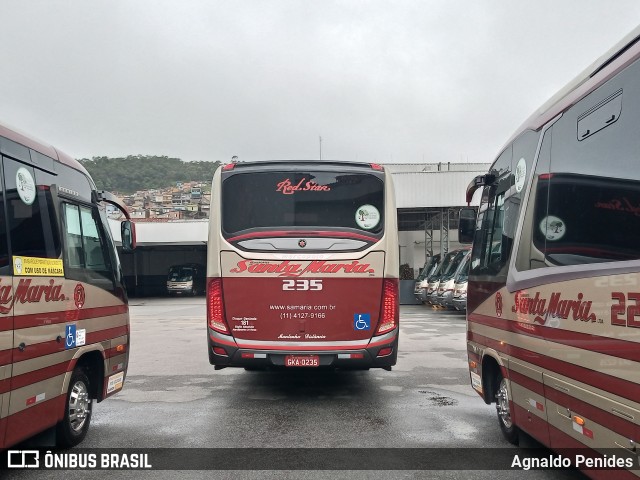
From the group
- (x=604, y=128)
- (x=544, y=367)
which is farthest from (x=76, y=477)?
(x=604, y=128)

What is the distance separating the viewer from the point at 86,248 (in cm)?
570

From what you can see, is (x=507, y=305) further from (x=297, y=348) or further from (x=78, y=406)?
(x=78, y=406)

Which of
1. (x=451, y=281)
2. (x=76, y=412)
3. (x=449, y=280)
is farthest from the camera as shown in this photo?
(x=449, y=280)

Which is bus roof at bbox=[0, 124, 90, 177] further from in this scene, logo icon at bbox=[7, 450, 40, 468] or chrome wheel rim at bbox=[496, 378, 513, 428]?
chrome wheel rim at bbox=[496, 378, 513, 428]

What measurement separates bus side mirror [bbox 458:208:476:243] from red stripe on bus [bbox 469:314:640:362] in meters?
1.92

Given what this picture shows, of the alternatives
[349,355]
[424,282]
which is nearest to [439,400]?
[349,355]

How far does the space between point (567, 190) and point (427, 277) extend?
Answer: 21.7 metres

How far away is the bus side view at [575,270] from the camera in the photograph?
3.07 metres

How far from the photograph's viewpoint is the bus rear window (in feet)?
23.0

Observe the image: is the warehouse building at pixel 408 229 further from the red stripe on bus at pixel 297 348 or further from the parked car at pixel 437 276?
the red stripe on bus at pixel 297 348

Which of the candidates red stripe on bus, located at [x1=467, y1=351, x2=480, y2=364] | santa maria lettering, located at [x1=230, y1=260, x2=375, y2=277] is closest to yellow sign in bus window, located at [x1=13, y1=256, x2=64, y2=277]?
santa maria lettering, located at [x1=230, y1=260, x2=375, y2=277]

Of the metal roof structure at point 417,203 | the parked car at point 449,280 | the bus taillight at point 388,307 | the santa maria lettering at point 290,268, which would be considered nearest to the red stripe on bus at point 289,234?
the santa maria lettering at point 290,268

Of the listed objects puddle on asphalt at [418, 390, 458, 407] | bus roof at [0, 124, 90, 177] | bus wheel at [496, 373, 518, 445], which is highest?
bus roof at [0, 124, 90, 177]

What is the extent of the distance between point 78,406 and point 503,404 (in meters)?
4.13
